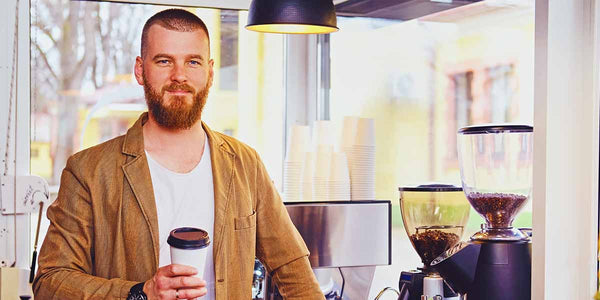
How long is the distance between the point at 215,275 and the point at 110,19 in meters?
1.53

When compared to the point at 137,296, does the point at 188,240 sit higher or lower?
higher

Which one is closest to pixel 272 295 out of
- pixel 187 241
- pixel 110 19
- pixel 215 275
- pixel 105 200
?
pixel 215 275

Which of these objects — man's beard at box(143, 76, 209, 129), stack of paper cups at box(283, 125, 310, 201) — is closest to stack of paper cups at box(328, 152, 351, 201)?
stack of paper cups at box(283, 125, 310, 201)

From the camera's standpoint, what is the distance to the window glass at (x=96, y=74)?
3.28 meters

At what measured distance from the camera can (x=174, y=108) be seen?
2.24 meters

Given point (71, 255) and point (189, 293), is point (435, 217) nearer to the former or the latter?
point (189, 293)

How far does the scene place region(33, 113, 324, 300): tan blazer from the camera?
6.97 feet

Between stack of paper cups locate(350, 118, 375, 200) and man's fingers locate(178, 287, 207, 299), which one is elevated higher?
stack of paper cups locate(350, 118, 375, 200)

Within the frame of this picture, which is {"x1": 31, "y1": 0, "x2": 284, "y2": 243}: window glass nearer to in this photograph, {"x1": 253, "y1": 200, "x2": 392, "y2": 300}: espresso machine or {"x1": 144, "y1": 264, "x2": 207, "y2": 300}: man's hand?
{"x1": 253, "y1": 200, "x2": 392, "y2": 300}: espresso machine

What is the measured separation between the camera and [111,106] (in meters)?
3.43

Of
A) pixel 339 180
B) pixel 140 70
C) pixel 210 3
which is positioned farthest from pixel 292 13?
pixel 210 3

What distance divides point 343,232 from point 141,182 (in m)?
0.88

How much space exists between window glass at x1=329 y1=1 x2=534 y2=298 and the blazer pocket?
2.46 ft

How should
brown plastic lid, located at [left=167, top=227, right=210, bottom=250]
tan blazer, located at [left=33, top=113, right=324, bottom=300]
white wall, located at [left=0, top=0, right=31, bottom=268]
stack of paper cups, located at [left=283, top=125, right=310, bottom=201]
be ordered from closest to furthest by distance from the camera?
brown plastic lid, located at [left=167, top=227, right=210, bottom=250], tan blazer, located at [left=33, top=113, right=324, bottom=300], white wall, located at [left=0, top=0, right=31, bottom=268], stack of paper cups, located at [left=283, top=125, right=310, bottom=201]
